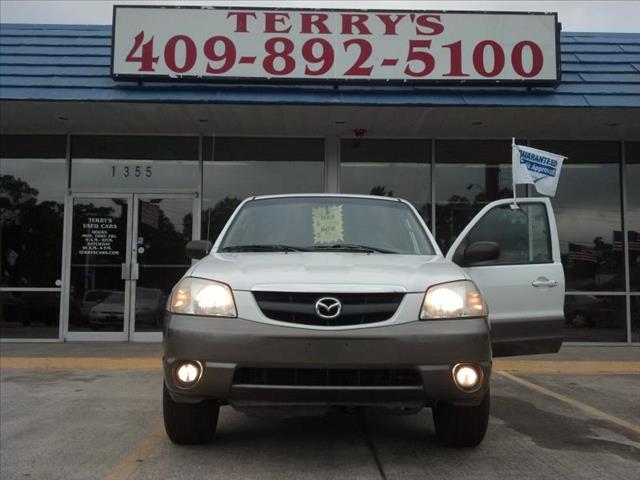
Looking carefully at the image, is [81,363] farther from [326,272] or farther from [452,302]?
[452,302]

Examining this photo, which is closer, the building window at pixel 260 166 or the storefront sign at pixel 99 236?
the storefront sign at pixel 99 236

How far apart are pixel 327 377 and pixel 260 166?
7657 mm

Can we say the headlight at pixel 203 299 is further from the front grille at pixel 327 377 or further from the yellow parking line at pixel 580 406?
the yellow parking line at pixel 580 406

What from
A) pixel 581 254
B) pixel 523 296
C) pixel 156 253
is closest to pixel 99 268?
pixel 156 253

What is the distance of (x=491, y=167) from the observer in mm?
10711

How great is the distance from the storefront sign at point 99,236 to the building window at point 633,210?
28.5 ft

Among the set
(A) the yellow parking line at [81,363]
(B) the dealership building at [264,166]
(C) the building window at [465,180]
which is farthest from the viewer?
(C) the building window at [465,180]

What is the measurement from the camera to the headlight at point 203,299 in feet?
11.4

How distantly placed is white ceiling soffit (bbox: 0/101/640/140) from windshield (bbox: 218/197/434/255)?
430cm

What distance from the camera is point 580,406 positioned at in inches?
221

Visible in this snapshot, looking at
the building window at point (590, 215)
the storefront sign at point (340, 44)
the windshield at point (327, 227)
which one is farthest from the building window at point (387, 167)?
the windshield at point (327, 227)

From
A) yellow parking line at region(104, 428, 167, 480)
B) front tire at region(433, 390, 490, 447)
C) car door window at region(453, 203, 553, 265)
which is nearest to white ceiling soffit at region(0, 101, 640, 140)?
car door window at region(453, 203, 553, 265)

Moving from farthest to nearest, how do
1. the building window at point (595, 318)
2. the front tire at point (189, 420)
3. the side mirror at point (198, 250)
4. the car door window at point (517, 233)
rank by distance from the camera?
1. the building window at point (595, 318)
2. the car door window at point (517, 233)
3. the side mirror at point (198, 250)
4. the front tire at point (189, 420)

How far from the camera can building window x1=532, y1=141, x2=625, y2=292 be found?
34.3 ft
